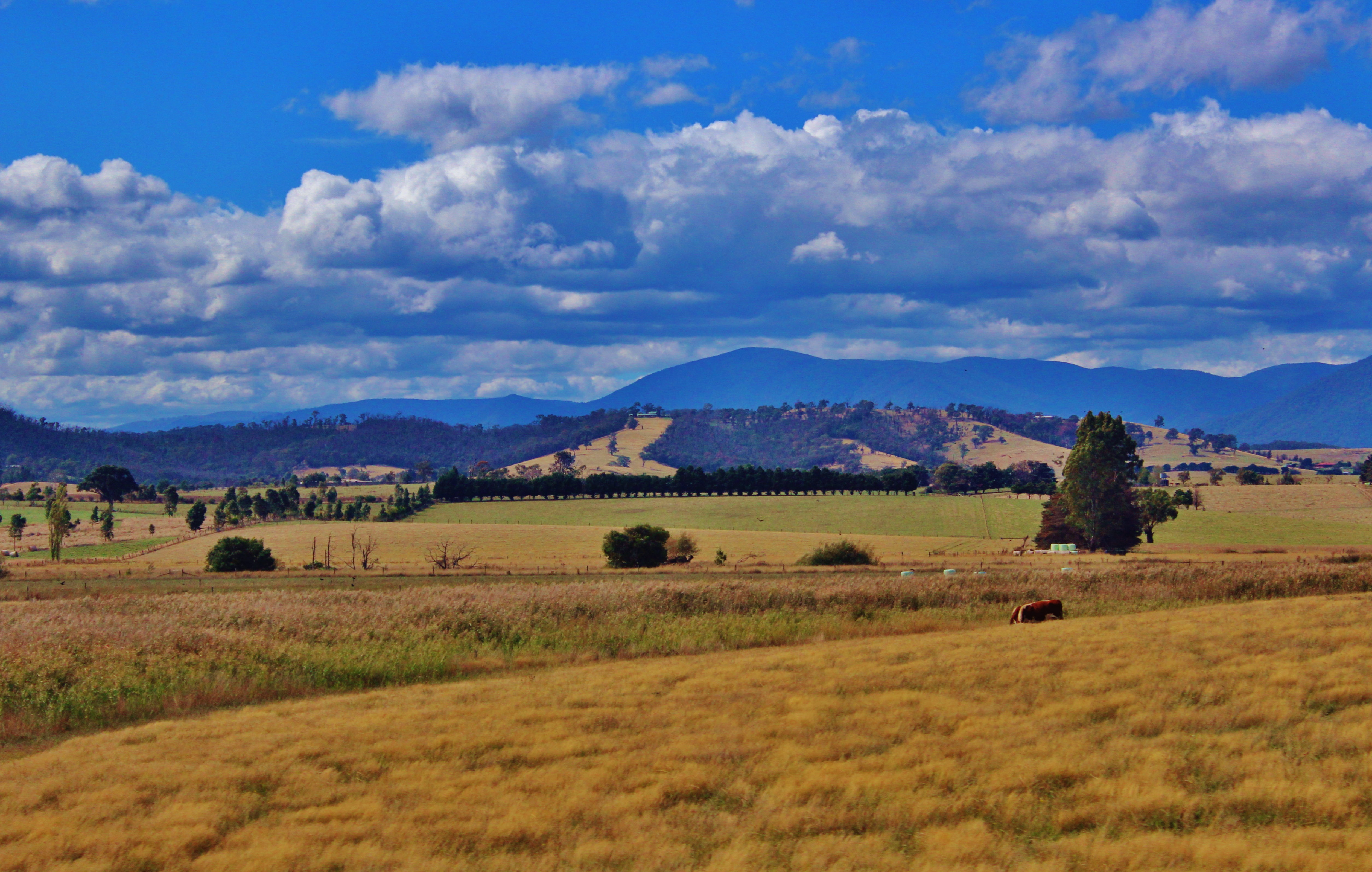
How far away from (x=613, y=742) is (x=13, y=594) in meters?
46.0

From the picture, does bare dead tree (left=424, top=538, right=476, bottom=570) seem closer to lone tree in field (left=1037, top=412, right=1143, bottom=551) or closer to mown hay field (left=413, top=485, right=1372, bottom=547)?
mown hay field (left=413, top=485, right=1372, bottom=547)

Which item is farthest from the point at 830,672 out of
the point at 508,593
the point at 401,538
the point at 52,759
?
the point at 401,538

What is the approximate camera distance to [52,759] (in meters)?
13.6

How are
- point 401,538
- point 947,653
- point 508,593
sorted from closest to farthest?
point 947,653 < point 508,593 < point 401,538

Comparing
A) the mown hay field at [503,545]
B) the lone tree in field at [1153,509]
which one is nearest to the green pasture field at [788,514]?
the mown hay field at [503,545]

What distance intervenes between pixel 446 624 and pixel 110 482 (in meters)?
200

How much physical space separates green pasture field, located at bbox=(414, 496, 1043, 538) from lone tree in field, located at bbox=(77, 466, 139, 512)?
77099mm

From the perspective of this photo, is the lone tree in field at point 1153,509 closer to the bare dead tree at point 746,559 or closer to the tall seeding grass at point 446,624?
the bare dead tree at point 746,559

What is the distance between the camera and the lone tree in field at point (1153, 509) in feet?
309

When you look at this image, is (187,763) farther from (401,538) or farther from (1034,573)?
(401,538)

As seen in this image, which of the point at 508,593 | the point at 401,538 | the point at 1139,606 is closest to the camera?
the point at 1139,606

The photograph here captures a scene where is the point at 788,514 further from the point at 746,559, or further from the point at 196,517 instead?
the point at 196,517

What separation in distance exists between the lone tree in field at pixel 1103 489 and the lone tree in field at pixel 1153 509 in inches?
391

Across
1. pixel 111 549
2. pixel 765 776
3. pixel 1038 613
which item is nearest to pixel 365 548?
pixel 111 549
